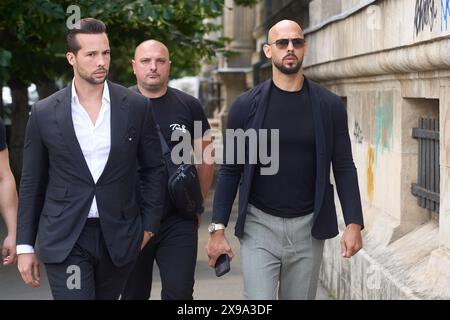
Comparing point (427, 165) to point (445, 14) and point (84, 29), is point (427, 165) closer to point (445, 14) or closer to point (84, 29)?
point (445, 14)

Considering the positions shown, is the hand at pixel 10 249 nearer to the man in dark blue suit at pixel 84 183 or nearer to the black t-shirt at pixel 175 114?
the man in dark blue suit at pixel 84 183

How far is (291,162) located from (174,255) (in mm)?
1451

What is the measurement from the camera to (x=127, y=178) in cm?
524

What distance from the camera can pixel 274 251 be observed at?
18.5 feet

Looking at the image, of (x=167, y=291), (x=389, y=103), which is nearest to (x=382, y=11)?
(x=389, y=103)

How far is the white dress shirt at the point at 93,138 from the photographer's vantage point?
16.9 feet

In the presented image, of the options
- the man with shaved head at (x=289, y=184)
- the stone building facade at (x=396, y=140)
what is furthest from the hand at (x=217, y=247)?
the stone building facade at (x=396, y=140)

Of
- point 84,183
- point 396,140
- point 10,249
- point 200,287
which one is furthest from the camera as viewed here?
point 200,287

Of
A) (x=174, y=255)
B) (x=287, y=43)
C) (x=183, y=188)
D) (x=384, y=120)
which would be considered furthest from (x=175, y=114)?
(x=384, y=120)

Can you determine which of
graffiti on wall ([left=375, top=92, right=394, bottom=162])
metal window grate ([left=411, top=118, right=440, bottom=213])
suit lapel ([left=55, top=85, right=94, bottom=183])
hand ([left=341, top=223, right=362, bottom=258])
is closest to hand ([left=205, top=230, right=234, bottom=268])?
hand ([left=341, top=223, right=362, bottom=258])

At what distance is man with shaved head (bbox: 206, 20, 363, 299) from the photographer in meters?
5.56

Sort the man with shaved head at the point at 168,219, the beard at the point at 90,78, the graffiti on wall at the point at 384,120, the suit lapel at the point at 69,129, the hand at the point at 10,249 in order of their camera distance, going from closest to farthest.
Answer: the suit lapel at the point at 69,129 < the beard at the point at 90,78 < the hand at the point at 10,249 < the man with shaved head at the point at 168,219 < the graffiti on wall at the point at 384,120

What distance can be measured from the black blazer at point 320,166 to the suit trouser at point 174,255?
3.22 ft

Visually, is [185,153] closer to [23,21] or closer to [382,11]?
[382,11]
